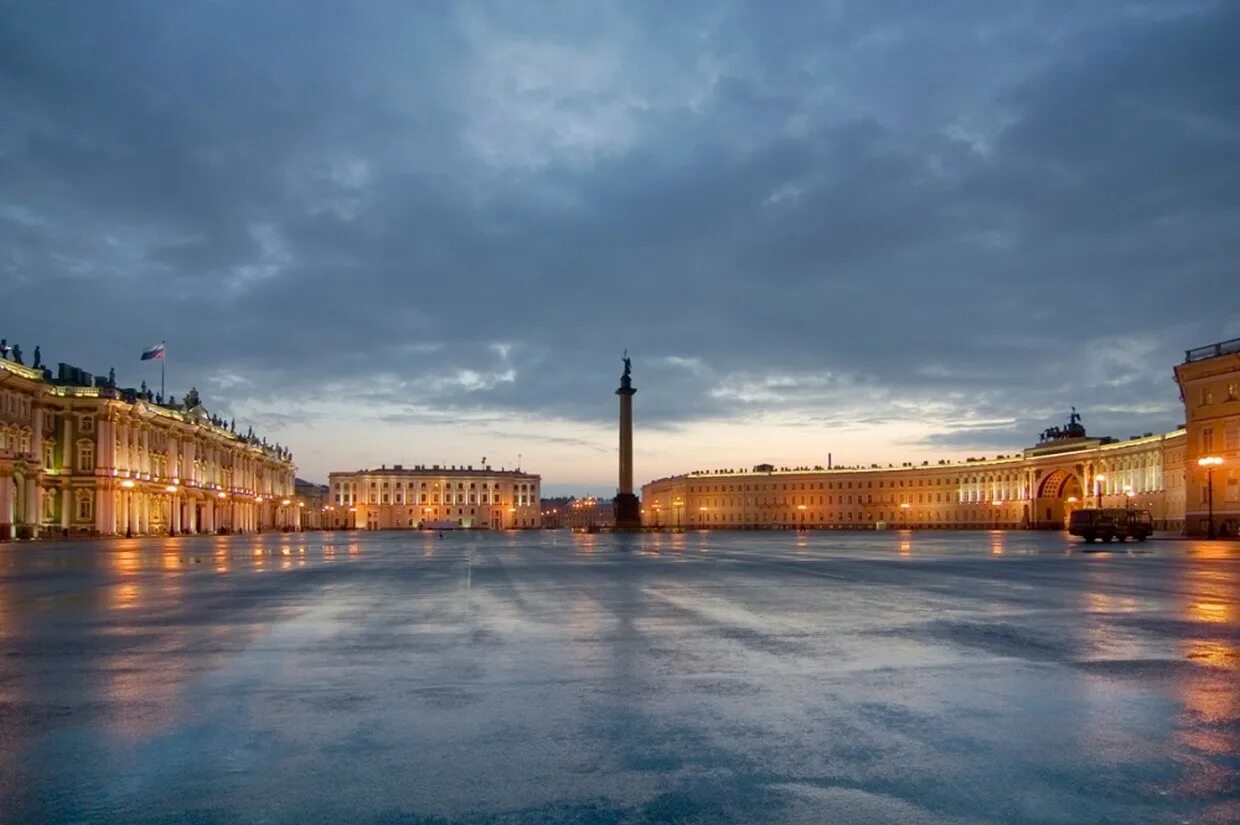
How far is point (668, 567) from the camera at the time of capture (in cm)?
3259

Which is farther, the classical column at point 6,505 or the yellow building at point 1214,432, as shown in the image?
the classical column at point 6,505

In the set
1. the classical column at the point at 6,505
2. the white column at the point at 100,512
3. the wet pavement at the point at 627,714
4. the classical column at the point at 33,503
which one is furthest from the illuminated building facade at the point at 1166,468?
the white column at the point at 100,512

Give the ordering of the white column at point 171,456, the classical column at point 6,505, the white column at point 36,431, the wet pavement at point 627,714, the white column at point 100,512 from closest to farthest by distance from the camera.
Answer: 1. the wet pavement at point 627,714
2. the classical column at point 6,505
3. the white column at point 36,431
4. the white column at point 100,512
5. the white column at point 171,456

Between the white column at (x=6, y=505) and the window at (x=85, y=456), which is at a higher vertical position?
the window at (x=85, y=456)

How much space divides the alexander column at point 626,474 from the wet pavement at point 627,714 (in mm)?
93339

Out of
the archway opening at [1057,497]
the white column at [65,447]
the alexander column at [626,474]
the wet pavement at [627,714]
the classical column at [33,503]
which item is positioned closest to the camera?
the wet pavement at [627,714]

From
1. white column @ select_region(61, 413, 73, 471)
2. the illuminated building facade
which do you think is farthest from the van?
white column @ select_region(61, 413, 73, 471)

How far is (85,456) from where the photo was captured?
Answer: 102m

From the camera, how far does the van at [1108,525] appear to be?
61.1 meters

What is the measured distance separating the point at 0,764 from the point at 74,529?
10506 cm

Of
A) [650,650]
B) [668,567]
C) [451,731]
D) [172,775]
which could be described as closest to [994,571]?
[668,567]

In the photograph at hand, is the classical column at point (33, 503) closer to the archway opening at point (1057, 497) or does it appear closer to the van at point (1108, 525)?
the van at point (1108, 525)

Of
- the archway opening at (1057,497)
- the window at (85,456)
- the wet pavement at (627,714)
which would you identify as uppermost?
the window at (85,456)

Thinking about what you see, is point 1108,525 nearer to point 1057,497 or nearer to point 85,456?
point 85,456
